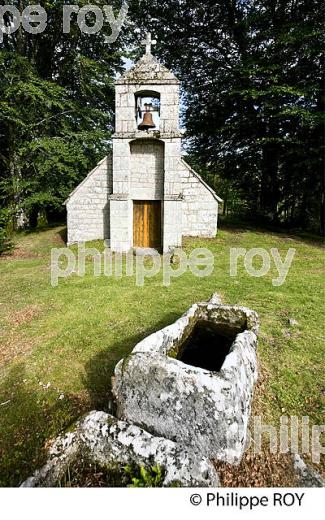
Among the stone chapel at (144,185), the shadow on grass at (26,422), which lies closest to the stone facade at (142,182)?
the stone chapel at (144,185)

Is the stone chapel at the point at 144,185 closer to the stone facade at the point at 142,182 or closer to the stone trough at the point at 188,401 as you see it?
the stone facade at the point at 142,182

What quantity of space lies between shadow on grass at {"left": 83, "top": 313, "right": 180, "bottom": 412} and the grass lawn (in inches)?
0.6

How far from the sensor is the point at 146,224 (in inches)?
469

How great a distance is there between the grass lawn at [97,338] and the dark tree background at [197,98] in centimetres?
682

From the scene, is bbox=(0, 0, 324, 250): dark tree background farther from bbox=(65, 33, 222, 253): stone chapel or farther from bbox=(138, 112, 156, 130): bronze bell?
bbox=(138, 112, 156, 130): bronze bell

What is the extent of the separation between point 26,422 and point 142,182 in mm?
9530

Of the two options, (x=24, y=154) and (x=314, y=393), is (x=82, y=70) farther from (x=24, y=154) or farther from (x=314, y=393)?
(x=314, y=393)

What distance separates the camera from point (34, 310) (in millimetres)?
6645

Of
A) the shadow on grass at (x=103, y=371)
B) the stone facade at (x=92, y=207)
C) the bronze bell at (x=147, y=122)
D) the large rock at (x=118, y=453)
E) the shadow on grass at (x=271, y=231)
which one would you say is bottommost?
the shadow on grass at (x=103, y=371)

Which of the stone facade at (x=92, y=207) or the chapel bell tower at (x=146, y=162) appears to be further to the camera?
the stone facade at (x=92, y=207)

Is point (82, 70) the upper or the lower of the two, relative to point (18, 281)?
upper

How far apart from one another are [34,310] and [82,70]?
14758mm

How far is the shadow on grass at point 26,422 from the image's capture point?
308cm

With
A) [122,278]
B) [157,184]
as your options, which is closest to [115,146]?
[157,184]
